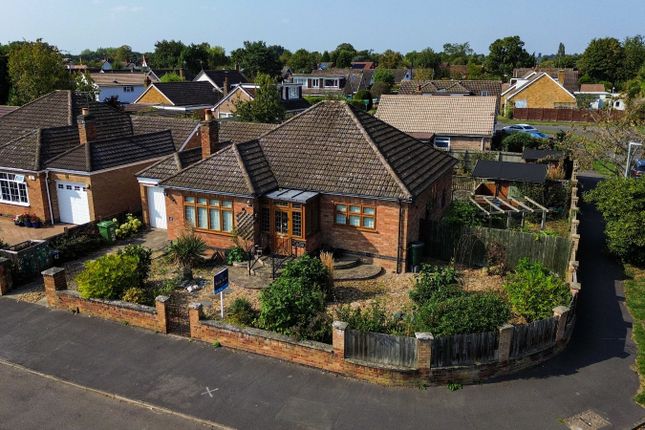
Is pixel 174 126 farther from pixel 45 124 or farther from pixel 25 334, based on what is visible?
pixel 25 334

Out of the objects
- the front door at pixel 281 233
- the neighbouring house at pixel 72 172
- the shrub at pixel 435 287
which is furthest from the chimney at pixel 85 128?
the shrub at pixel 435 287

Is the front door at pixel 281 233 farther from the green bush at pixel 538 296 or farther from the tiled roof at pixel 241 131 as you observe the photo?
the tiled roof at pixel 241 131

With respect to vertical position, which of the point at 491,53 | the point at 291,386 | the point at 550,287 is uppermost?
the point at 491,53

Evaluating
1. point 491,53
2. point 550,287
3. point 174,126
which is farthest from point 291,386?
point 491,53

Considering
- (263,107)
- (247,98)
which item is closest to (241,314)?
(263,107)

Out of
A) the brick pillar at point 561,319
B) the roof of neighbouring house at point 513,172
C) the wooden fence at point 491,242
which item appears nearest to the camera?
the brick pillar at point 561,319

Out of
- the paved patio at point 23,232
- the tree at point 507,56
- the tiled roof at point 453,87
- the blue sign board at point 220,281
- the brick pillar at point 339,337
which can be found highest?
the tree at point 507,56

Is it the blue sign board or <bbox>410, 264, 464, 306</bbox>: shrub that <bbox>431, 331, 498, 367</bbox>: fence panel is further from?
the blue sign board

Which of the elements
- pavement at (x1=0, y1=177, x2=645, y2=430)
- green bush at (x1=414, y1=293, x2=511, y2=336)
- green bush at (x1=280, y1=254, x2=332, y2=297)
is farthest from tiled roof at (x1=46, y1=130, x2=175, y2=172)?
green bush at (x1=414, y1=293, x2=511, y2=336)
